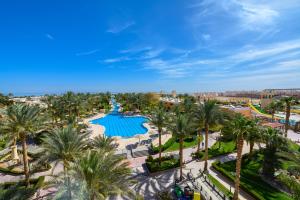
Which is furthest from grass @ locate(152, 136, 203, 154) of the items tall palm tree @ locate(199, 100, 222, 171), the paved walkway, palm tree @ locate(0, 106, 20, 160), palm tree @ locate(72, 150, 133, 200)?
palm tree @ locate(0, 106, 20, 160)

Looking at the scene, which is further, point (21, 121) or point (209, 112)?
point (209, 112)

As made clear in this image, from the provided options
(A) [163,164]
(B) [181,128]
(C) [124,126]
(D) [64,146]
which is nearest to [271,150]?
(B) [181,128]

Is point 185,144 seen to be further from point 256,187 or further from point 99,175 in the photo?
point 99,175

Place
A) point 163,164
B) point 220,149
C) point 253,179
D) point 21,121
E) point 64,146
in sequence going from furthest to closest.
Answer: point 220,149, point 163,164, point 253,179, point 21,121, point 64,146

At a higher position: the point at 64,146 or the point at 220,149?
the point at 64,146

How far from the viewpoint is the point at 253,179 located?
1819 cm

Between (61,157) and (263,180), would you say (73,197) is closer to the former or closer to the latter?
(61,157)

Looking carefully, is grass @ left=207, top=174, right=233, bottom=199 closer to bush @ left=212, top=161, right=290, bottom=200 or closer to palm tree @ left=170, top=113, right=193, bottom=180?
bush @ left=212, top=161, right=290, bottom=200

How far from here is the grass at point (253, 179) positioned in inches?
610

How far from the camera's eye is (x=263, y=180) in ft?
59.2

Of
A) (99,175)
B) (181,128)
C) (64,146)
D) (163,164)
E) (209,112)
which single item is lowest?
(163,164)

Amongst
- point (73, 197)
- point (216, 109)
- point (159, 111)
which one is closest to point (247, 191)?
point (216, 109)

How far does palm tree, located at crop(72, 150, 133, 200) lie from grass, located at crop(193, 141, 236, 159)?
1528cm

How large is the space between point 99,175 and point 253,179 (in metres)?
15.3
